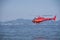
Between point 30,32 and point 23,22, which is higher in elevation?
point 23,22

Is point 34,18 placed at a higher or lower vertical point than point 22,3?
lower

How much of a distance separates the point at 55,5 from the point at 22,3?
46 centimetres

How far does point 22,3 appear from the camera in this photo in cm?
240

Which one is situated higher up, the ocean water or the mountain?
the mountain

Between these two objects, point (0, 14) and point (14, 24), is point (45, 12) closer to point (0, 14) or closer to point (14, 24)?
point (14, 24)

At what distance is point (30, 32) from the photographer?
2.35 meters

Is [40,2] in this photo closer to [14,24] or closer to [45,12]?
[45,12]

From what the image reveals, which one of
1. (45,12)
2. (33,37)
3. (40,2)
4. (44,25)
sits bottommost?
(33,37)

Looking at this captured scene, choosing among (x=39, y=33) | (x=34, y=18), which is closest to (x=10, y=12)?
(x=34, y=18)

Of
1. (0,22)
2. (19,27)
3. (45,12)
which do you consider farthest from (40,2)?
(0,22)

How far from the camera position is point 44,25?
2348 millimetres

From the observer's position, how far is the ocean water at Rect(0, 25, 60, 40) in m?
2.34

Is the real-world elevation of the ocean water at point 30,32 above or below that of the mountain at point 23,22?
below

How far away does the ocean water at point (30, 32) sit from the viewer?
2.34 metres
